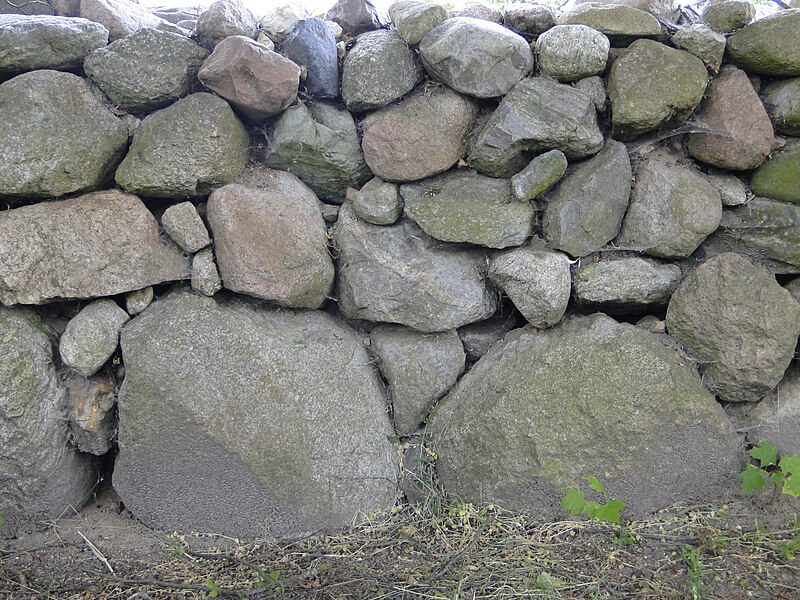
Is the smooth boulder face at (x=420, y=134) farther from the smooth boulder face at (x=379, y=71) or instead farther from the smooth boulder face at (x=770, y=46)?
the smooth boulder face at (x=770, y=46)

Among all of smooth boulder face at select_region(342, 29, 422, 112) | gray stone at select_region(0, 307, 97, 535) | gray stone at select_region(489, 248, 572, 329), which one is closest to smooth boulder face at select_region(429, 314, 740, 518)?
gray stone at select_region(489, 248, 572, 329)

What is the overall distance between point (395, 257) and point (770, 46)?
163 centimetres

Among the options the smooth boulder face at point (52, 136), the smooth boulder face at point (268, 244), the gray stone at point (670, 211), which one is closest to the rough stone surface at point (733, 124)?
the gray stone at point (670, 211)

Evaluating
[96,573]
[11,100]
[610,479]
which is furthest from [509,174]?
[96,573]

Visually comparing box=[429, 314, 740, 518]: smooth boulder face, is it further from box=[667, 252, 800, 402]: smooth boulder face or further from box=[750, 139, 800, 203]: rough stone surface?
box=[750, 139, 800, 203]: rough stone surface

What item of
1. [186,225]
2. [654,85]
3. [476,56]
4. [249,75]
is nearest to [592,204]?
[654,85]

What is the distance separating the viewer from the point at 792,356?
2.38m

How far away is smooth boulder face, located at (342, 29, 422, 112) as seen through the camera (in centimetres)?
248

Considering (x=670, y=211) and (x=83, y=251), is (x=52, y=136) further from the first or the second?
(x=670, y=211)

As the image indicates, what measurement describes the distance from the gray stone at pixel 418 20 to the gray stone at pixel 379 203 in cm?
59

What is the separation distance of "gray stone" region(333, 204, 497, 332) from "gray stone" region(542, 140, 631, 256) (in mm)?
338

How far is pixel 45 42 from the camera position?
2275 millimetres

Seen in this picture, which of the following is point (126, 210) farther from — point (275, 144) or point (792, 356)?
point (792, 356)

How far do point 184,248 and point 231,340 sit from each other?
404 mm
